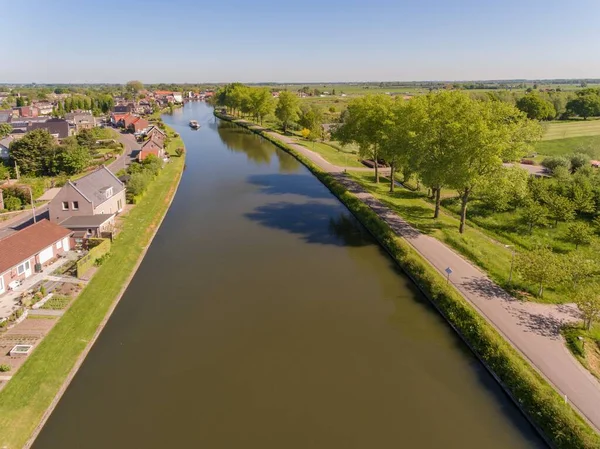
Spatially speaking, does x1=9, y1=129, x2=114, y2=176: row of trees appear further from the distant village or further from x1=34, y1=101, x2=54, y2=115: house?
x1=34, y1=101, x2=54, y2=115: house

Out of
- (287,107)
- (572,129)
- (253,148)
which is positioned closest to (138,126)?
(253,148)

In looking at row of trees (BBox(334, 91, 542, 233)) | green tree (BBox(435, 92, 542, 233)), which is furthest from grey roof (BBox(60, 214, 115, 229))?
green tree (BBox(435, 92, 542, 233))

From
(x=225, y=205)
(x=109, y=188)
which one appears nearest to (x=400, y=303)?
(x=225, y=205)

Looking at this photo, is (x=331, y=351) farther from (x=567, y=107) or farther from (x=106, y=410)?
(x=567, y=107)

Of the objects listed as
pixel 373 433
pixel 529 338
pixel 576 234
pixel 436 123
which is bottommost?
pixel 373 433

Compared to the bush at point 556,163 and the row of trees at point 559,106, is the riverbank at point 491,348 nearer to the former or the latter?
the bush at point 556,163

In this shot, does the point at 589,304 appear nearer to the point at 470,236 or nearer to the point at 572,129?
the point at 470,236
